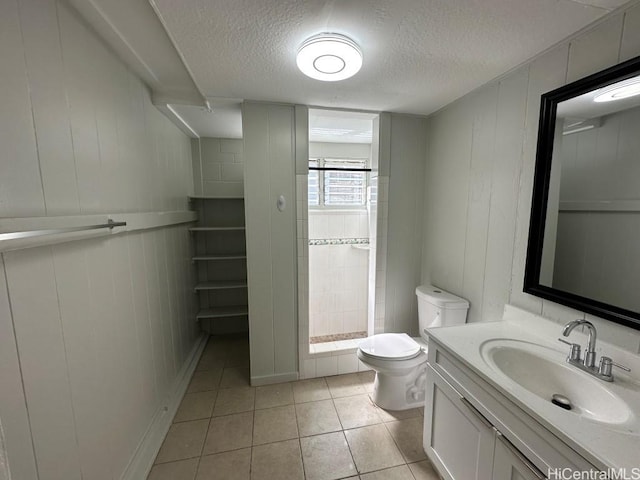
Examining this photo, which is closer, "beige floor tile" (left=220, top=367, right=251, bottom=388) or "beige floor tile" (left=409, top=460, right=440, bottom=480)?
"beige floor tile" (left=409, top=460, right=440, bottom=480)

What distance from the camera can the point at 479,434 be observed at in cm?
109

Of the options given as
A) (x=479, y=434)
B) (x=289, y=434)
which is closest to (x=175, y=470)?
(x=289, y=434)

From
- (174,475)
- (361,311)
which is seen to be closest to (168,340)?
(174,475)

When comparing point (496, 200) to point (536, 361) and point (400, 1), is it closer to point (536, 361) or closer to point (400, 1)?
point (536, 361)

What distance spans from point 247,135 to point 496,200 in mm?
1801

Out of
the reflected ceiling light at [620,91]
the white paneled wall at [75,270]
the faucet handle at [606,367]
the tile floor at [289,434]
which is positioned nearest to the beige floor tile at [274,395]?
the tile floor at [289,434]

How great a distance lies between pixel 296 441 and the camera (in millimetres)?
1679

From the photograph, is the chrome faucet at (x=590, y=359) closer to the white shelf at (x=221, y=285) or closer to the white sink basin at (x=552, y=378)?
the white sink basin at (x=552, y=378)

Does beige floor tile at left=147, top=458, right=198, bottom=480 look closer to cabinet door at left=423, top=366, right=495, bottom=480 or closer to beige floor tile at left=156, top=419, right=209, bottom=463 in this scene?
beige floor tile at left=156, top=419, right=209, bottom=463

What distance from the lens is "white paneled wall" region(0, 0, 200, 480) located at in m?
0.79

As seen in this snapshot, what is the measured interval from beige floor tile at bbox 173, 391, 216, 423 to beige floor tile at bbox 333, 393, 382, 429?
3.17 feet

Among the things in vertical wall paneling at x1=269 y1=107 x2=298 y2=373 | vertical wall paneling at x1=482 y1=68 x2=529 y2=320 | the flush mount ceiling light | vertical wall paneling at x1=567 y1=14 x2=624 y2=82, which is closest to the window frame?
vertical wall paneling at x1=269 y1=107 x2=298 y2=373

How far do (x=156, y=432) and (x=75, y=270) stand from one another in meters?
1.24

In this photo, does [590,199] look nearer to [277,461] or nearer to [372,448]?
[372,448]
